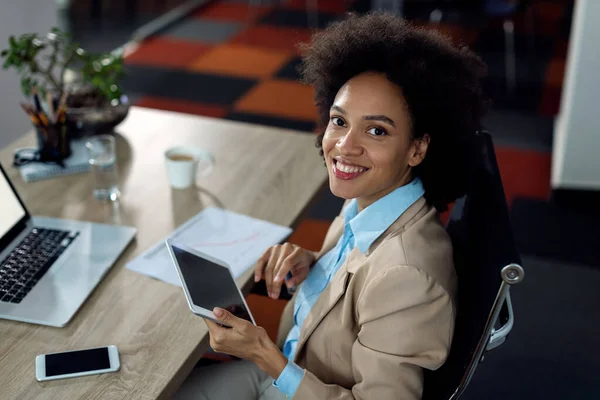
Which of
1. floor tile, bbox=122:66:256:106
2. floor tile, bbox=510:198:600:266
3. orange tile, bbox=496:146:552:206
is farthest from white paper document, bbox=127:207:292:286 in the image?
floor tile, bbox=122:66:256:106

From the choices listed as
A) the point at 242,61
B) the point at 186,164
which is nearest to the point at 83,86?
the point at 186,164

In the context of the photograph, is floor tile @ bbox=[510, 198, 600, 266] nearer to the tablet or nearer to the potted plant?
the potted plant

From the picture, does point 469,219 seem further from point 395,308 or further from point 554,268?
point 554,268

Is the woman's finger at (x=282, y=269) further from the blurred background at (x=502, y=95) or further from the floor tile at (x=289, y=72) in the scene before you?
the floor tile at (x=289, y=72)

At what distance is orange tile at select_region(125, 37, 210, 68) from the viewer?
5035 millimetres

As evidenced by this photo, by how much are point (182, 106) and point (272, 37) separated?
1.30m

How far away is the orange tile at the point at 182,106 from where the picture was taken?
4391mm

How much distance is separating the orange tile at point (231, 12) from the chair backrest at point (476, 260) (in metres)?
4.40

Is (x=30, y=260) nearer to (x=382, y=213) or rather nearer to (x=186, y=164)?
(x=186, y=164)

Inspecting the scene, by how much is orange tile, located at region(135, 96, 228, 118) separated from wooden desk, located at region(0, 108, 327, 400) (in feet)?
6.03

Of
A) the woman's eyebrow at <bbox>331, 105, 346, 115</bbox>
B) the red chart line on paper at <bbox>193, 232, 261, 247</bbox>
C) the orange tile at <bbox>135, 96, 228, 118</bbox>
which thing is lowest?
the orange tile at <bbox>135, 96, 228, 118</bbox>

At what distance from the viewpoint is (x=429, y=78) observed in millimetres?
1485

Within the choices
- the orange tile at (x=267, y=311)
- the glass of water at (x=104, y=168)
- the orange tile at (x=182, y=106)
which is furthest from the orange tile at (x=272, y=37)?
the orange tile at (x=267, y=311)

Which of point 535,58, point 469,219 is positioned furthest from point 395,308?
point 535,58
